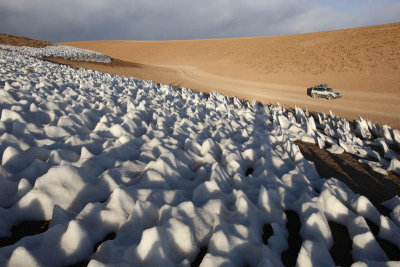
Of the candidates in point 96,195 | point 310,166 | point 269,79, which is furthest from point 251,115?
point 269,79

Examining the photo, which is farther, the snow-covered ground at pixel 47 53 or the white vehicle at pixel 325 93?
the snow-covered ground at pixel 47 53

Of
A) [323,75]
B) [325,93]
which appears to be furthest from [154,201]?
[323,75]

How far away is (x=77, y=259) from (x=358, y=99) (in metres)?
16.3

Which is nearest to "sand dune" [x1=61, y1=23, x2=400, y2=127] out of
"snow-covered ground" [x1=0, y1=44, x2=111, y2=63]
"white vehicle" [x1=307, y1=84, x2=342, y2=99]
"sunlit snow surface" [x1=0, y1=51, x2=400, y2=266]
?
"white vehicle" [x1=307, y1=84, x2=342, y2=99]

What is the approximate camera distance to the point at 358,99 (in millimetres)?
13617

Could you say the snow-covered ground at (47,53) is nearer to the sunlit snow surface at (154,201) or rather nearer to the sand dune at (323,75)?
the sand dune at (323,75)

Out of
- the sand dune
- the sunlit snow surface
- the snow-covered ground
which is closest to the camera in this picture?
the sunlit snow surface

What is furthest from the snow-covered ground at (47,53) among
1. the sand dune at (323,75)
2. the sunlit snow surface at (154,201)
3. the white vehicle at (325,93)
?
the white vehicle at (325,93)

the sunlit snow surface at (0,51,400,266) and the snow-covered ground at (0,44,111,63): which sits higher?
the snow-covered ground at (0,44,111,63)

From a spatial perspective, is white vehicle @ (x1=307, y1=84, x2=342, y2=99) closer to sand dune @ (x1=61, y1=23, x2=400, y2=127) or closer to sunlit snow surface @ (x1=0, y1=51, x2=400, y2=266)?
sand dune @ (x1=61, y1=23, x2=400, y2=127)

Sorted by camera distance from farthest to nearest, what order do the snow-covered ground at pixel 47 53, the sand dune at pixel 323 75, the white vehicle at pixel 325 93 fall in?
the snow-covered ground at pixel 47 53 < the white vehicle at pixel 325 93 < the sand dune at pixel 323 75

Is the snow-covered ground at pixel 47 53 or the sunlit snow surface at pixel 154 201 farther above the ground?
the snow-covered ground at pixel 47 53

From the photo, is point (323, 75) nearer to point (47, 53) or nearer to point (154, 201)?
point (154, 201)

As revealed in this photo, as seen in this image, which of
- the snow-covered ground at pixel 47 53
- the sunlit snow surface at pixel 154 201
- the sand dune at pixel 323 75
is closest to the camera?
the sunlit snow surface at pixel 154 201
